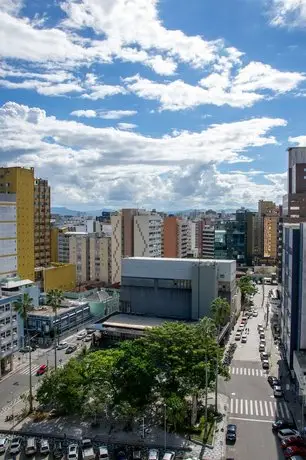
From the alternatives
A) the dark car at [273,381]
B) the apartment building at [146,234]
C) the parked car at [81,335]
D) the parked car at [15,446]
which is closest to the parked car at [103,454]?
the parked car at [15,446]

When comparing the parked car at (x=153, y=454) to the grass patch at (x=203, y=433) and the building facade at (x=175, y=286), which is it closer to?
the grass patch at (x=203, y=433)

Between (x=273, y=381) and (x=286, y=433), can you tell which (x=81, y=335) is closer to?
(x=273, y=381)

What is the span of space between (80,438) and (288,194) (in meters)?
75.4

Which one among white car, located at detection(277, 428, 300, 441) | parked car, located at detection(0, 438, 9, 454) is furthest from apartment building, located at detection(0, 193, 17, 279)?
white car, located at detection(277, 428, 300, 441)

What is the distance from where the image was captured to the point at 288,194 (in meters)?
107

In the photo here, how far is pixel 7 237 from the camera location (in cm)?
10706

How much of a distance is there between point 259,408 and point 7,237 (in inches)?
2803

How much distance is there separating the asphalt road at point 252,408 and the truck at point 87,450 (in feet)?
47.8

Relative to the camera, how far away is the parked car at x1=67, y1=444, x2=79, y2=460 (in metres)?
47.2

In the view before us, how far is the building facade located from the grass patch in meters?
36.7

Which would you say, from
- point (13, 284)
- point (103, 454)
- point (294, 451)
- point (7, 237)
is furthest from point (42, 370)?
point (7, 237)

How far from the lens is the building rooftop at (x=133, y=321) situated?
3376 inches

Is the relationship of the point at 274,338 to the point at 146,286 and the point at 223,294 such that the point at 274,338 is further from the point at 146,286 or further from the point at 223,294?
the point at 146,286

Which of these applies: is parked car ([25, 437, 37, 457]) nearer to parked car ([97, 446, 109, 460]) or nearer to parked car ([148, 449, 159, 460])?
parked car ([97, 446, 109, 460])
